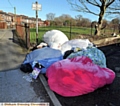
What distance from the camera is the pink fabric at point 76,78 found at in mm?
2939

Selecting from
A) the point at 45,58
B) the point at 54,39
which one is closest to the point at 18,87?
the point at 45,58

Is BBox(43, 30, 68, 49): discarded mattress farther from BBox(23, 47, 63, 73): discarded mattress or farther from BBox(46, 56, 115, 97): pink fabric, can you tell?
BBox(46, 56, 115, 97): pink fabric

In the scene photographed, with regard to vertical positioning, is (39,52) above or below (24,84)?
above

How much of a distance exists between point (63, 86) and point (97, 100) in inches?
28.2

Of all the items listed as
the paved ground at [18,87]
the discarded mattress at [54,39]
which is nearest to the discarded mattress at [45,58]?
the paved ground at [18,87]

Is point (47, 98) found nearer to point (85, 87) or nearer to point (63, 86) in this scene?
point (63, 86)

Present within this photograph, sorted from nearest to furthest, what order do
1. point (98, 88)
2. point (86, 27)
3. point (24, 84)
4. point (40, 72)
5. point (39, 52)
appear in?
1. point (98, 88)
2. point (24, 84)
3. point (40, 72)
4. point (39, 52)
5. point (86, 27)

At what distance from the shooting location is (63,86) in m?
2.97

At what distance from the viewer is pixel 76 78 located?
3.00 meters

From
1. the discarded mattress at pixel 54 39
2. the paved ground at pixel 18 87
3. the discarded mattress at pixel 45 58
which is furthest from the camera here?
the discarded mattress at pixel 54 39

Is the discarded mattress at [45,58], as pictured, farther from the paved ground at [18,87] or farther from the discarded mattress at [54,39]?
the discarded mattress at [54,39]

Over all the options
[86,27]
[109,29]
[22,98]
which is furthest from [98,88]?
[86,27]

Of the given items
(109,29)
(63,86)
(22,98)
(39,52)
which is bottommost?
(22,98)

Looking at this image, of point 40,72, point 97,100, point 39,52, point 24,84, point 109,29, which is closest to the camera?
point 97,100
